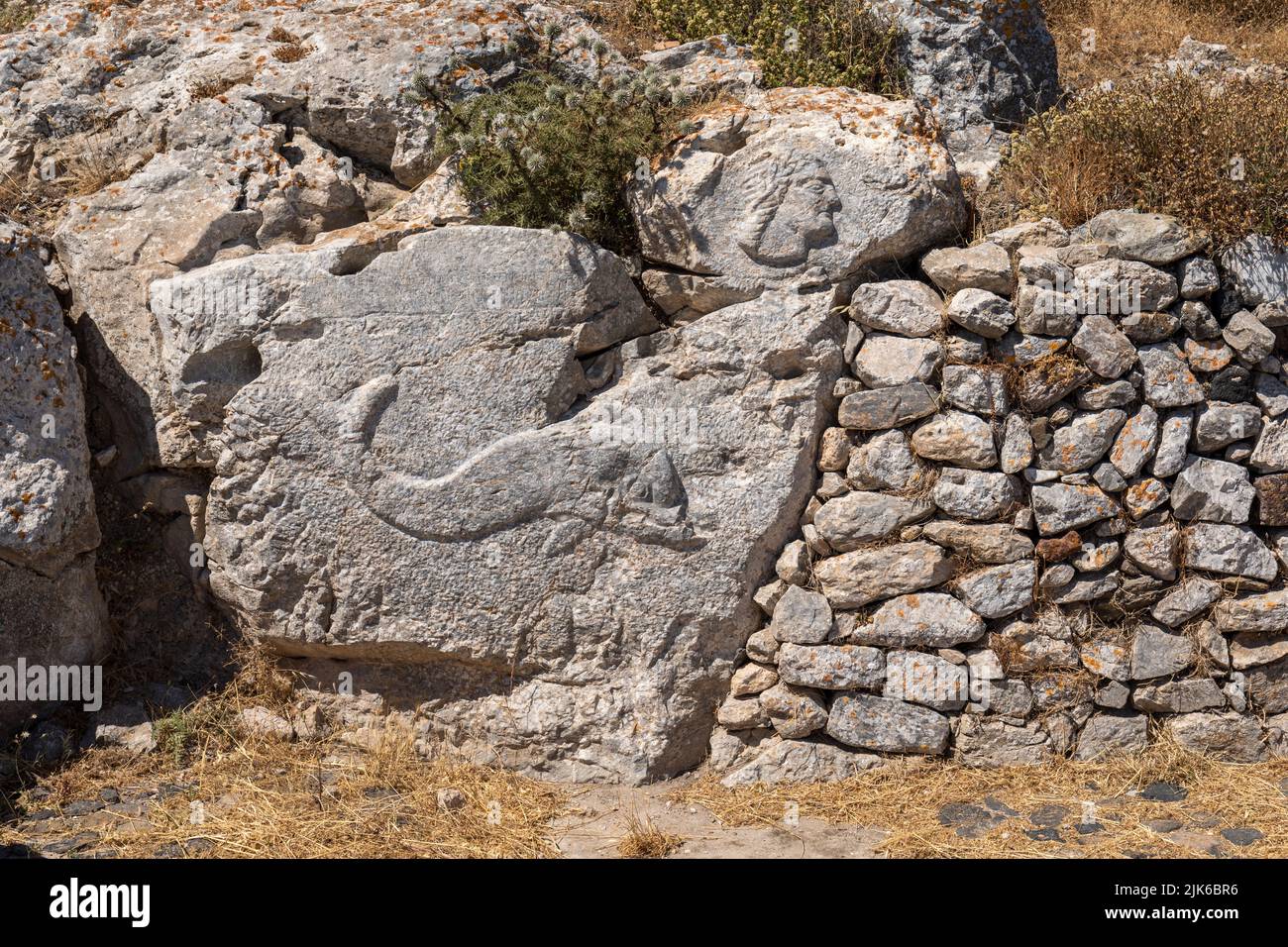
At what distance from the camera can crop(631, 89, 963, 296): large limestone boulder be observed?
17.1 ft

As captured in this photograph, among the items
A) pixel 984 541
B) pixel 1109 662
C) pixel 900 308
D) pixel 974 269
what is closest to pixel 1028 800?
pixel 1109 662

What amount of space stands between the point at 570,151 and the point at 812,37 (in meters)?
2.02

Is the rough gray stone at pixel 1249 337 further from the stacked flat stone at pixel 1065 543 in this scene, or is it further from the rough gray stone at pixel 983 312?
the rough gray stone at pixel 983 312

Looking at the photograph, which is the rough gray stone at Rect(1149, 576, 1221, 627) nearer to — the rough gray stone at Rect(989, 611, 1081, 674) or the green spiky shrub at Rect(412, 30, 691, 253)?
the rough gray stone at Rect(989, 611, 1081, 674)

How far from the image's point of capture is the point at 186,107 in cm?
601

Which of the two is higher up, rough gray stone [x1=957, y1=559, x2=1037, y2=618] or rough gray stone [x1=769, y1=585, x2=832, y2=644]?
rough gray stone [x1=957, y1=559, x2=1037, y2=618]

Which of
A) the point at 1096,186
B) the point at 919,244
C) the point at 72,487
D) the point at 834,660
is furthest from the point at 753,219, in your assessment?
the point at 72,487

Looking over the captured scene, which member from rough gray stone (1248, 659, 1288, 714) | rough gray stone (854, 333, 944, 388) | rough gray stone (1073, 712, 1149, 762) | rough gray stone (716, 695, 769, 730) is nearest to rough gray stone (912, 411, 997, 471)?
rough gray stone (854, 333, 944, 388)

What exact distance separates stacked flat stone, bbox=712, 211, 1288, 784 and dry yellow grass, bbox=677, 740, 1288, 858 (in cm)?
11

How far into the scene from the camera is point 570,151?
5.45m

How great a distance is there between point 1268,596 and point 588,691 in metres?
3.18

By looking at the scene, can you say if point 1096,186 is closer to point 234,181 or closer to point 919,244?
point 919,244

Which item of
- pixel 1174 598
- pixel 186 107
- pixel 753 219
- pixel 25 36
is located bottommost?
pixel 1174 598

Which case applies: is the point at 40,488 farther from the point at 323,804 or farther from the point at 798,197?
the point at 798,197
